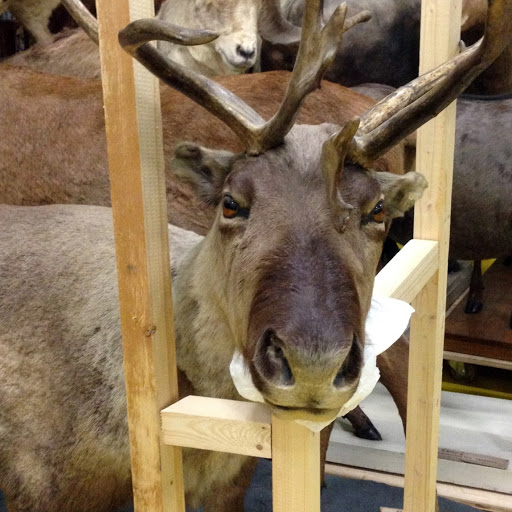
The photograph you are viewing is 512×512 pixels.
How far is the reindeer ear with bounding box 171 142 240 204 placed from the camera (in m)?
1.65

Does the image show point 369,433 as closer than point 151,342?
No

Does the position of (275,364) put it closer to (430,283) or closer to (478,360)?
(430,283)

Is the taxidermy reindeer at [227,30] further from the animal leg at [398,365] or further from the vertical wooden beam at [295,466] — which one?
the vertical wooden beam at [295,466]

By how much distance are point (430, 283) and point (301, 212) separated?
929mm

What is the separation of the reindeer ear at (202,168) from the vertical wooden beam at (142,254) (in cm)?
32

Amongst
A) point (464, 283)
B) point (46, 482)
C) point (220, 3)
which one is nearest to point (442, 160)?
point (46, 482)

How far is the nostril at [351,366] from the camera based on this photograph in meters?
1.22

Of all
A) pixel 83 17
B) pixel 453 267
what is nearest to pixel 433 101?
pixel 83 17

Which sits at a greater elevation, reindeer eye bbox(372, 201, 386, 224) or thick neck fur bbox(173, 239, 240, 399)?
reindeer eye bbox(372, 201, 386, 224)

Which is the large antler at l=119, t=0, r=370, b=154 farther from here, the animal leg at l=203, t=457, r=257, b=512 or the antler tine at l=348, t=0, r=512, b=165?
the animal leg at l=203, t=457, r=257, b=512

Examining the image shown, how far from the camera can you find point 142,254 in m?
1.32

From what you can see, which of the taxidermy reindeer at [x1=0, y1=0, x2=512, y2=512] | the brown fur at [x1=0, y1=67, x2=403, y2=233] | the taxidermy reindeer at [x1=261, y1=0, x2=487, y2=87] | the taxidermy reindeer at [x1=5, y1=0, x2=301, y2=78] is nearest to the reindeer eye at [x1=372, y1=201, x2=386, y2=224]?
the taxidermy reindeer at [x1=0, y1=0, x2=512, y2=512]

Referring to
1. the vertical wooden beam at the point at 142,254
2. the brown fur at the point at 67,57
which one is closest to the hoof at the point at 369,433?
the vertical wooden beam at the point at 142,254

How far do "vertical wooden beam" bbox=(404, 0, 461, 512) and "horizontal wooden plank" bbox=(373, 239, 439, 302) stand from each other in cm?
9
